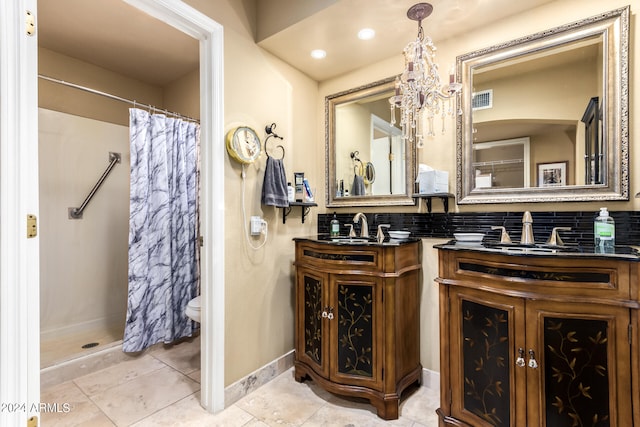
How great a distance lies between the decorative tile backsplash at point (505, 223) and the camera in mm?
1445

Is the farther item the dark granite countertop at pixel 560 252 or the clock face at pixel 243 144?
the clock face at pixel 243 144

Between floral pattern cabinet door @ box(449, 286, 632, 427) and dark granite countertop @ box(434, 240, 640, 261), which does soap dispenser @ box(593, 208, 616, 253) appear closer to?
dark granite countertop @ box(434, 240, 640, 261)

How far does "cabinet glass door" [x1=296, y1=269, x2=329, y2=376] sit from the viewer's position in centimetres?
186

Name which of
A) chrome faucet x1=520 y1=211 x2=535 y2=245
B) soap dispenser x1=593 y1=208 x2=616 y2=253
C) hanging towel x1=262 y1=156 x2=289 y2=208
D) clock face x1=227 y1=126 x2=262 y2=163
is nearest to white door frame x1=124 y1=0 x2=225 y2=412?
clock face x1=227 y1=126 x2=262 y2=163

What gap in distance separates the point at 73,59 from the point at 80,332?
250cm

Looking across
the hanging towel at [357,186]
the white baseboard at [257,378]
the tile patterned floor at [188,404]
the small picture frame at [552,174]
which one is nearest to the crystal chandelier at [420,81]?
the small picture frame at [552,174]

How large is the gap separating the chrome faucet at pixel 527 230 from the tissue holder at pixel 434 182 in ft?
1.49

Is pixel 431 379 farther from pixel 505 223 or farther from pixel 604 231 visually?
pixel 604 231

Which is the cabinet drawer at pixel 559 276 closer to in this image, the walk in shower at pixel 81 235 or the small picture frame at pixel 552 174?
the small picture frame at pixel 552 174

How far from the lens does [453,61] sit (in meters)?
1.94

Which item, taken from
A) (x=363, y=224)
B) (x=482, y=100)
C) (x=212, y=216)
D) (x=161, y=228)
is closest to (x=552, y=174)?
(x=482, y=100)

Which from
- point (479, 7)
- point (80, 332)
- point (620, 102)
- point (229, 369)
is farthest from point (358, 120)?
point (80, 332)

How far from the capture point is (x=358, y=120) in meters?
2.37

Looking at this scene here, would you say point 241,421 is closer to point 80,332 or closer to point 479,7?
point 80,332
